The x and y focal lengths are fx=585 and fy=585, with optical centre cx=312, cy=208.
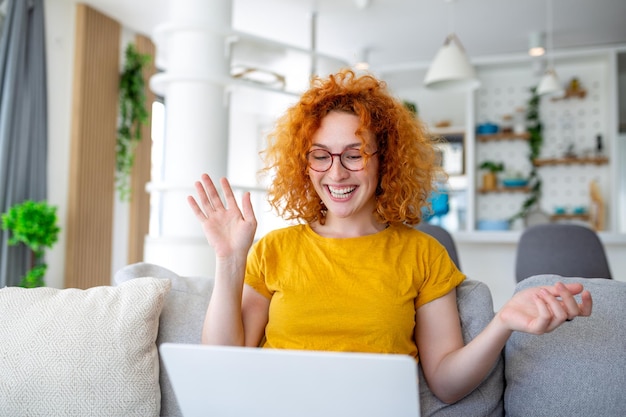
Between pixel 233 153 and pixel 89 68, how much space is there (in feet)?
6.33

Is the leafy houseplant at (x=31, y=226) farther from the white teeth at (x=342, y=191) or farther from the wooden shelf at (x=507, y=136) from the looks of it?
the wooden shelf at (x=507, y=136)

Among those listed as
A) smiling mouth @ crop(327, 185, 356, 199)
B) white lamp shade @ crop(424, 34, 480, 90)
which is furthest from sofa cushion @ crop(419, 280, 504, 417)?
white lamp shade @ crop(424, 34, 480, 90)

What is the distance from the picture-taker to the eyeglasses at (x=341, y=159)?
1370mm

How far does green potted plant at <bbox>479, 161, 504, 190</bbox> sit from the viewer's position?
21.7 feet

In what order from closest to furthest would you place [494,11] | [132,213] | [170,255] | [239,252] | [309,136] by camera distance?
[239,252] < [309,136] < [170,255] < [494,11] < [132,213]

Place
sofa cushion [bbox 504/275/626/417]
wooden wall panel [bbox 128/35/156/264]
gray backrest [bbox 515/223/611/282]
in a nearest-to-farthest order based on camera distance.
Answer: sofa cushion [bbox 504/275/626/417] → gray backrest [bbox 515/223/611/282] → wooden wall panel [bbox 128/35/156/264]

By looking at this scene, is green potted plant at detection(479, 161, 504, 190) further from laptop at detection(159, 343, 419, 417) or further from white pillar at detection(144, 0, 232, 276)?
A: laptop at detection(159, 343, 419, 417)

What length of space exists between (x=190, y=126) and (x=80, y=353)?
7.74 ft

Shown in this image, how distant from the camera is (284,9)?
5324 mm

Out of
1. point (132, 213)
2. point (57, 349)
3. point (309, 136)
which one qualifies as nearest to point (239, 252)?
point (309, 136)

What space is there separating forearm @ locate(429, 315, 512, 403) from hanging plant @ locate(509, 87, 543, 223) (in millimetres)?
5541

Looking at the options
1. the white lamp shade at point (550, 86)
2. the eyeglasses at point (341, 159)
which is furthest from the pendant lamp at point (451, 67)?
the eyeglasses at point (341, 159)

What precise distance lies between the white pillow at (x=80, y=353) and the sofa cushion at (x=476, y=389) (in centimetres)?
66

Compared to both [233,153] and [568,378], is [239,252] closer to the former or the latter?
A: [568,378]
